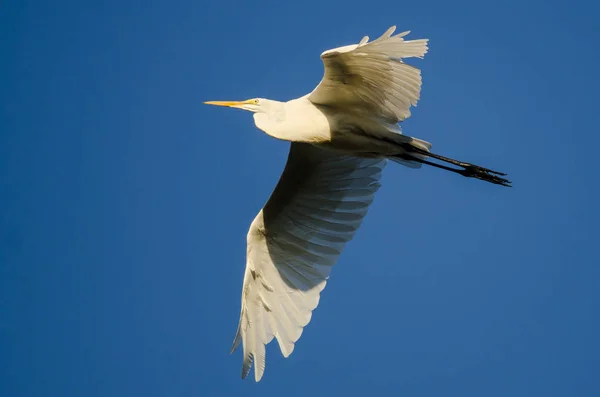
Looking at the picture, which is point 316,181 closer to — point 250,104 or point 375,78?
point 250,104

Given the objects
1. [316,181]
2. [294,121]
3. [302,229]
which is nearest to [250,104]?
[294,121]

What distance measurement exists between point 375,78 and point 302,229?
2.29m

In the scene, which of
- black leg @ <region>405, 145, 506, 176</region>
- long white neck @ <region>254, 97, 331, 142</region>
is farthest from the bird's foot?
long white neck @ <region>254, 97, 331, 142</region>

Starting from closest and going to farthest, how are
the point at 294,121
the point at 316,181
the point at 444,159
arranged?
the point at 294,121 < the point at 444,159 < the point at 316,181

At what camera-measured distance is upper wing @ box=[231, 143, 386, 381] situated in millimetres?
9383

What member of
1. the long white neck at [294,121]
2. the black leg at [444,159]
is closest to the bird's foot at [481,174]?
the black leg at [444,159]

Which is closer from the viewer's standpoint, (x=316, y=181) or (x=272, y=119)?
(x=272, y=119)

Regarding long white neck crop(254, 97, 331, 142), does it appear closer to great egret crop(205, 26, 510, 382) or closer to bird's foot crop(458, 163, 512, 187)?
great egret crop(205, 26, 510, 382)

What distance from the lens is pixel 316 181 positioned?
9.54 m

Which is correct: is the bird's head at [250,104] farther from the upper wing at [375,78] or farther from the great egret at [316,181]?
the upper wing at [375,78]

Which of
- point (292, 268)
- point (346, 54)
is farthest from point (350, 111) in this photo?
point (292, 268)

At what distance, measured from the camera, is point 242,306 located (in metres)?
9.27

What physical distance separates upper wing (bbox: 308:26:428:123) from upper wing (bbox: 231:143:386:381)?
3.57ft

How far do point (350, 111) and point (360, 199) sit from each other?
1299 mm
